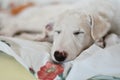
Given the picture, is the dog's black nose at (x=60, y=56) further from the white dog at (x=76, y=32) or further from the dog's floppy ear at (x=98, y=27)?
the dog's floppy ear at (x=98, y=27)

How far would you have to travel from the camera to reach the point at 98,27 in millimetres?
1037

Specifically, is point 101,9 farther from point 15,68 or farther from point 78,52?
point 15,68

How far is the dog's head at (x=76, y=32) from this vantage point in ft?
3.21

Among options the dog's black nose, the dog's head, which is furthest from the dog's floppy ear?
the dog's black nose

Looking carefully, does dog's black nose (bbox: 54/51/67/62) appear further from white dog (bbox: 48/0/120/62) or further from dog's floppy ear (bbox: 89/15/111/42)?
dog's floppy ear (bbox: 89/15/111/42)

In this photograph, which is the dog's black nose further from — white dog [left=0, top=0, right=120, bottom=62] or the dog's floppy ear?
the dog's floppy ear

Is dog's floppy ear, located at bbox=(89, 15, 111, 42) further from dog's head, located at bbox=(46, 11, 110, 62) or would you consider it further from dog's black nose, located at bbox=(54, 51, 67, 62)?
dog's black nose, located at bbox=(54, 51, 67, 62)

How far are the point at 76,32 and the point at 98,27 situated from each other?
9 centimetres

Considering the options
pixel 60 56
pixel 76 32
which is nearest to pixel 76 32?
pixel 76 32

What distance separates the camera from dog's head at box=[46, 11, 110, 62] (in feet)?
3.21

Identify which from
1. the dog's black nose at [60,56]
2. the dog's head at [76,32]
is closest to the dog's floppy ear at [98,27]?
the dog's head at [76,32]

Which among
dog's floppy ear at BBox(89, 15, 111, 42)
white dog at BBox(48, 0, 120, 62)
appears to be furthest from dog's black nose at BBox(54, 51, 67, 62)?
dog's floppy ear at BBox(89, 15, 111, 42)

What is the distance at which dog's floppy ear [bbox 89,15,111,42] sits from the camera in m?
1.03

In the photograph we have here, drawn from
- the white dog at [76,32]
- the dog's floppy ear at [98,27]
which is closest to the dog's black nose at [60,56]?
the white dog at [76,32]
